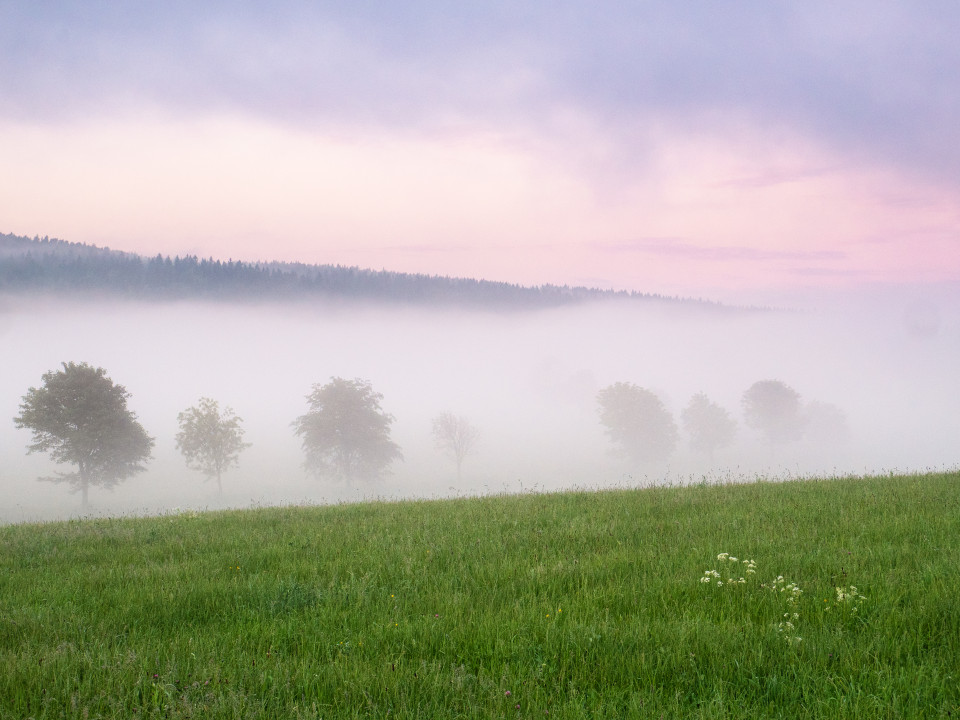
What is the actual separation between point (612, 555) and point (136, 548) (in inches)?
273

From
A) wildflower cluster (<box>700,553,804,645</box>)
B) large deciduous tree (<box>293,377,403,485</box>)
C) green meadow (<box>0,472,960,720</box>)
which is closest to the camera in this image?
green meadow (<box>0,472,960,720</box>)

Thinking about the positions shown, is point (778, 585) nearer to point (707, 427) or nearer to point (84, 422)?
point (84, 422)

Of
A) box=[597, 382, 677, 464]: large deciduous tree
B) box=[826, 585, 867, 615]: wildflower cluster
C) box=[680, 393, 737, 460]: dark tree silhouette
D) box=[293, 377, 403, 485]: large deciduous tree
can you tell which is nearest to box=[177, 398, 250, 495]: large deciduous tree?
box=[293, 377, 403, 485]: large deciduous tree

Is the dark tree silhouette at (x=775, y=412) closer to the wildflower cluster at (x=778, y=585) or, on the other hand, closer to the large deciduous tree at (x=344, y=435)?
the large deciduous tree at (x=344, y=435)

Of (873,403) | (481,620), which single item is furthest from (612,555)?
(873,403)

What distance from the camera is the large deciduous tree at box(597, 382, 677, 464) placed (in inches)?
3538

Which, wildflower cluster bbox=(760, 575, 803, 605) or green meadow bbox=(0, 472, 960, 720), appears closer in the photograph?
green meadow bbox=(0, 472, 960, 720)

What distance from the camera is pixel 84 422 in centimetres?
5053

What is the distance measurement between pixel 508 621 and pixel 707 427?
328 ft

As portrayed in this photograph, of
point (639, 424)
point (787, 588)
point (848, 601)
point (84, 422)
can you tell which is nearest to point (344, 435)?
point (84, 422)

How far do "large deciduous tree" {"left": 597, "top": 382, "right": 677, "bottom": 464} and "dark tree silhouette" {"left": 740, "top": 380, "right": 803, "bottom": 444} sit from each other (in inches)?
1078

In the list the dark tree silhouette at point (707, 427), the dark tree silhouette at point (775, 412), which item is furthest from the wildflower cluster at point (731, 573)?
the dark tree silhouette at point (775, 412)

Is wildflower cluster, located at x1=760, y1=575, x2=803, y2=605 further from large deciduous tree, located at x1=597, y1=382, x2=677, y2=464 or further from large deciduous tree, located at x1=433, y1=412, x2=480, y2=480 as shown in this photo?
large deciduous tree, located at x1=597, y1=382, x2=677, y2=464

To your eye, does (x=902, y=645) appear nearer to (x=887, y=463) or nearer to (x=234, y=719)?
(x=234, y=719)
